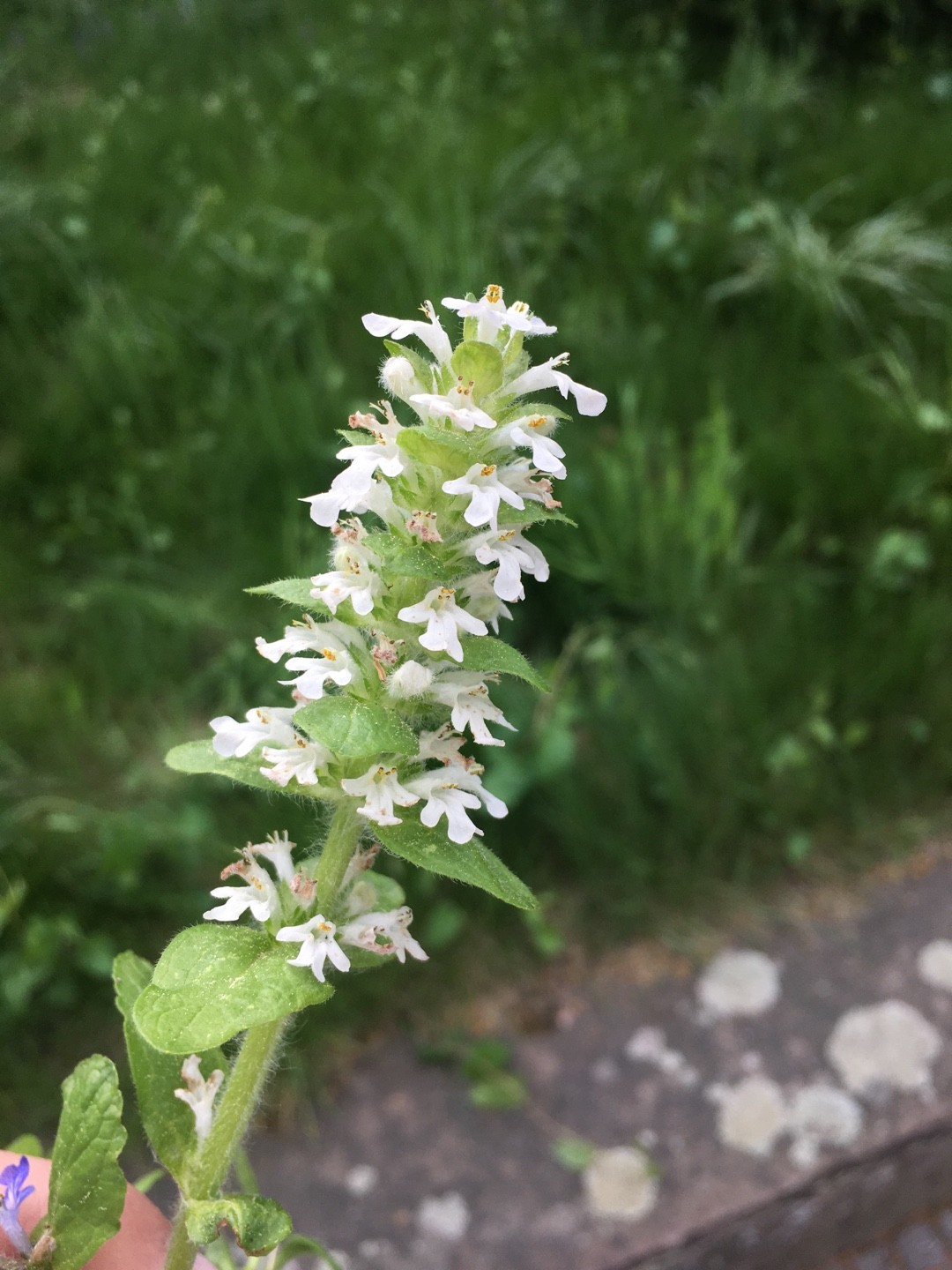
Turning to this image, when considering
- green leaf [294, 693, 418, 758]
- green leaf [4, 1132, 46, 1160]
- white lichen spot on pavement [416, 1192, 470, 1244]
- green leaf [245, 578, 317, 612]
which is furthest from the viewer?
white lichen spot on pavement [416, 1192, 470, 1244]

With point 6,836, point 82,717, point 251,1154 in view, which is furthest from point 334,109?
point 251,1154

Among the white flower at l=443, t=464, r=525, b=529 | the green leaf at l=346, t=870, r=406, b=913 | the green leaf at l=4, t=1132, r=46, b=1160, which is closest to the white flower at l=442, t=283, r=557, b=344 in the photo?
the white flower at l=443, t=464, r=525, b=529

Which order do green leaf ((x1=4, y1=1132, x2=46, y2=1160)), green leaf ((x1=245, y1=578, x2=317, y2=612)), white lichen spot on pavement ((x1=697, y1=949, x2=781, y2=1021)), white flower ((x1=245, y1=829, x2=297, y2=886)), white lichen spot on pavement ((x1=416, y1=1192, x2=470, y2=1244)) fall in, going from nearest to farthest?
green leaf ((x1=245, y1=578, x2=317, y2=612)), white flower ((x1=245, y1=829, x2=297, y2=886)), green leaf ((x1=4, y1=1132, x2=46, y2=1160)), white lichen spot on pavement ((x1=416, y1=1192, x2=470, y2=1244)), white lichen spot on pavement ((x1=697, y1=949, x2=781, y2=1021))

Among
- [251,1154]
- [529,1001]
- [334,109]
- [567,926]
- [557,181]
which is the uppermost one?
[334,109]

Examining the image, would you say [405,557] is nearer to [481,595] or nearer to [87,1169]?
[481,595]

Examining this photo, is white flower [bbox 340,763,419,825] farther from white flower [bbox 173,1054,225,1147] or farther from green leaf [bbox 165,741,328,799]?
white flower [bbox 173,1054,225,1147]

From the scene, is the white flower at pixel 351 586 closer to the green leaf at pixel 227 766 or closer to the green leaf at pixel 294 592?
the green leaf at pixel 294 592

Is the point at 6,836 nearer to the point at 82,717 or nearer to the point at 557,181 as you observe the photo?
the point at 82,717

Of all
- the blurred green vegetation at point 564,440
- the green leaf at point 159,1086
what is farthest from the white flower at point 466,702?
the blurred green vegetation at point 564,440
